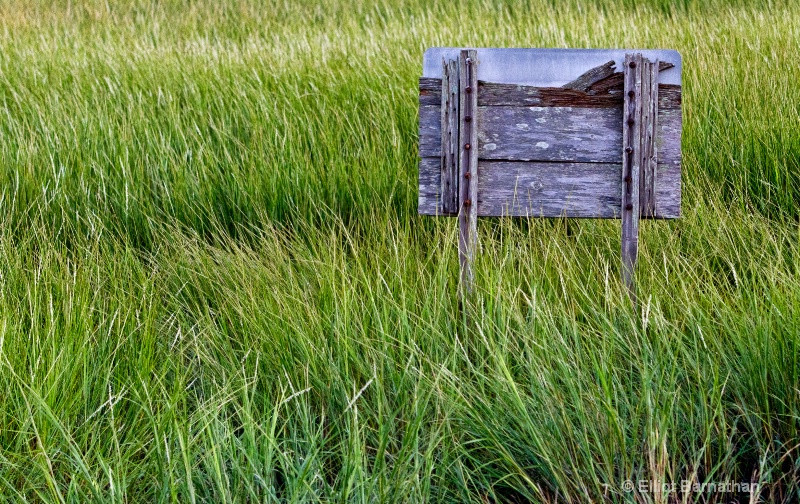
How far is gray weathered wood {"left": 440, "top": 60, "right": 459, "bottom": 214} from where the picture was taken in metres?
2.63

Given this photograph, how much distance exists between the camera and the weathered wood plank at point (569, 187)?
8.72ft

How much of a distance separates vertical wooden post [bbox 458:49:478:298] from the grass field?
85 mm

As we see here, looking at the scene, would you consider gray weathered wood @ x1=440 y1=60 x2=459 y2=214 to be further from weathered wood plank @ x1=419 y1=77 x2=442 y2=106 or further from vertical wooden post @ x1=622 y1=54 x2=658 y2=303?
vertical wooden post @ x1=622 y1=54 x2=658 y2=303

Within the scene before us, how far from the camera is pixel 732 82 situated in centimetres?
443

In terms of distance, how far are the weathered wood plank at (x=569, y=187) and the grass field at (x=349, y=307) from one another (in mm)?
161

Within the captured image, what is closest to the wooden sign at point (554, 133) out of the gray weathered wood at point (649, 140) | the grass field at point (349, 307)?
the gray weathered wood at point (649, 140)

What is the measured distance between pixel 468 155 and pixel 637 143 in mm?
525

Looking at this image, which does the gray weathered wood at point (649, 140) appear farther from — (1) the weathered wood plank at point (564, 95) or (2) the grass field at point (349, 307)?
(2) the grass field at point (349, 307)

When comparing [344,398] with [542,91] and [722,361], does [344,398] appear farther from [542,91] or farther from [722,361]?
[542,91]

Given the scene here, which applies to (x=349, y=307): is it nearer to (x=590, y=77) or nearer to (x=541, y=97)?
(x=541, y=97)

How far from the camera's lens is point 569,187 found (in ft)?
8.73
